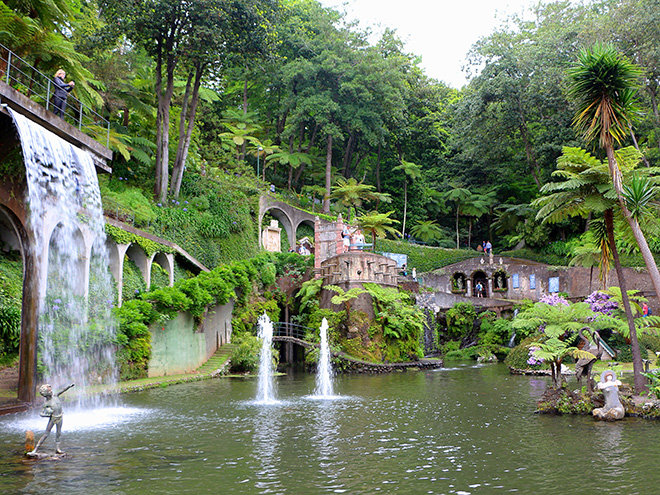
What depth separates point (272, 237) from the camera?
3744cm

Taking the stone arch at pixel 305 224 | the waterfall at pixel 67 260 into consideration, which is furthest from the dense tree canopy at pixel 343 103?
the waterfall at pixel 67 260

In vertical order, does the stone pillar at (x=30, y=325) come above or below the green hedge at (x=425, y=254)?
below

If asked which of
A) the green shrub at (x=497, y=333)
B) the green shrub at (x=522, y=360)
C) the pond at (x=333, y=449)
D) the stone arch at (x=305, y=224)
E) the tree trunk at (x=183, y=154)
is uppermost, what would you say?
the tree trunk at (x=183, y=154)

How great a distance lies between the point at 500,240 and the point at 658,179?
132 feet

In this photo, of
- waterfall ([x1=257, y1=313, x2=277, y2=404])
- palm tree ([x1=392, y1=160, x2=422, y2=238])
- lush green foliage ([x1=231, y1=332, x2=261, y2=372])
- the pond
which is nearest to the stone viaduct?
the pond

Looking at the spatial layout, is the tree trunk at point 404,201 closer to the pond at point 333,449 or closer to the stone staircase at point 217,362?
the stone staircase at point 217,362

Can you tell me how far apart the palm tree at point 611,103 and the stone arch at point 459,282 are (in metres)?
29.5

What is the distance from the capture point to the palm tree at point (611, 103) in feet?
46.6

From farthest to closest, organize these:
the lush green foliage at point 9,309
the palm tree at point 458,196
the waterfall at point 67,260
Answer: the palm tree at point 458,196 → the lush green foliage at point 9,309 → the waterfall at point 67,260

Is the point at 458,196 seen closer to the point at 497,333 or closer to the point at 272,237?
the point at 497,333

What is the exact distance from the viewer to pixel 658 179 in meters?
14.5

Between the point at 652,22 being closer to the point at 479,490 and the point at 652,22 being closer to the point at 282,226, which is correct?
the point at 282,226

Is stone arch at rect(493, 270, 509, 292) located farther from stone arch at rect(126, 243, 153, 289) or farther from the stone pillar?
the stone pillar

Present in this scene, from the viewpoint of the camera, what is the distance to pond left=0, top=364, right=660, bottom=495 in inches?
310
